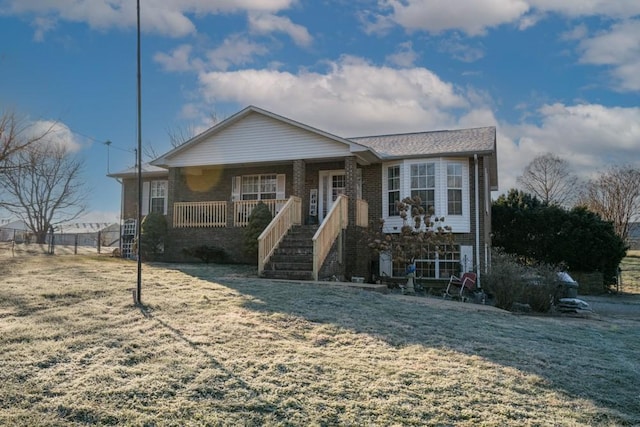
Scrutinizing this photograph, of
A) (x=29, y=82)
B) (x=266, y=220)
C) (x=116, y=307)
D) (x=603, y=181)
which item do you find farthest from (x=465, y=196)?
(x=603, y=181)

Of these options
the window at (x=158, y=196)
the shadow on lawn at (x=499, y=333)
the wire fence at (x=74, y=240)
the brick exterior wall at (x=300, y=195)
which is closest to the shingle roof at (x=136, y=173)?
the window at (x=158, y=196)

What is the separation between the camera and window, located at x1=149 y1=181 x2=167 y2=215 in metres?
22.7

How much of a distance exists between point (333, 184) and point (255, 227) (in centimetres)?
397

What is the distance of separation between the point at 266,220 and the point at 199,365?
11.2 metres

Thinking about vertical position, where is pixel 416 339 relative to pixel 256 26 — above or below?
below

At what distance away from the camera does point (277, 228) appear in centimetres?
1510

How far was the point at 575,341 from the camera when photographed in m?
8.38

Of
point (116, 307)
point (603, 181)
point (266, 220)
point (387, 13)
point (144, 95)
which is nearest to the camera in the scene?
point (116, 307)

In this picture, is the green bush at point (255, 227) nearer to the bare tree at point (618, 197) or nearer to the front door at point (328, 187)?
the front door at point (328, 187)

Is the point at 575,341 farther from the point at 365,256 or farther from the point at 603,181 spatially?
the point at 603,181

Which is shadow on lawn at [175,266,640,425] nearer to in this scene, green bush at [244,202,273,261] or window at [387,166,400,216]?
green bush at [244,202,273,261]

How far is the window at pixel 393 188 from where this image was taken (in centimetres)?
1819

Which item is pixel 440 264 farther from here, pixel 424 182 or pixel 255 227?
pixel 255 227

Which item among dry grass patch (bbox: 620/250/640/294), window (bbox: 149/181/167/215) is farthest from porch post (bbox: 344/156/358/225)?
dry grass patch (bbox: 620/250/640/294)
